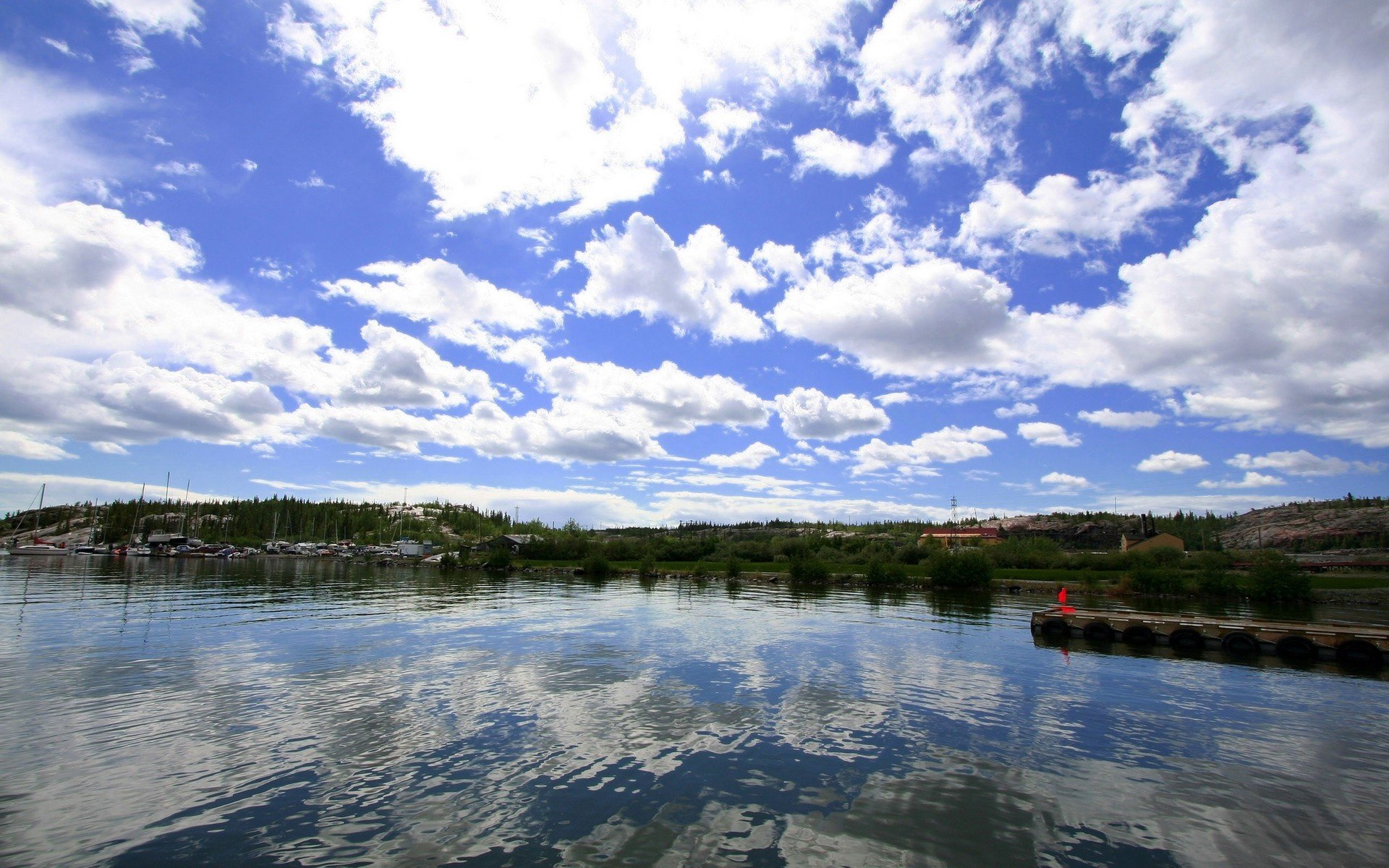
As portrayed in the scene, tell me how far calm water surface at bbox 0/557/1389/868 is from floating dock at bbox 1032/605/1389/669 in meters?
5.39

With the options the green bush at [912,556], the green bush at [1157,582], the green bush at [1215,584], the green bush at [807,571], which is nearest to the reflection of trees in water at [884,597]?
the green bush at [807,571]

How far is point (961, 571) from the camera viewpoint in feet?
315

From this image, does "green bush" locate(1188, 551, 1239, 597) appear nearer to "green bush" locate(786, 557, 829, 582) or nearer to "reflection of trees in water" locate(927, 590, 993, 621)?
"reflection of trees in water" locate(927, 590, 993, 621)

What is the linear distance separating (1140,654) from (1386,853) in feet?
97.0

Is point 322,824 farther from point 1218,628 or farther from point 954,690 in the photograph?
point 1218,628

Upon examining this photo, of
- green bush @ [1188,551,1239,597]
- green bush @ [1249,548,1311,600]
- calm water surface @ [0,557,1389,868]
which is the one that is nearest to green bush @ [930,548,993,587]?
green bush @ [1188,551,1239,597]

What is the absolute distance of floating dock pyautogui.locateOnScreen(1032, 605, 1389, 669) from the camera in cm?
3912

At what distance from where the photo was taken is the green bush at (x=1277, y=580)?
7362cm

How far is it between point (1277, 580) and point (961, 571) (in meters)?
34.8

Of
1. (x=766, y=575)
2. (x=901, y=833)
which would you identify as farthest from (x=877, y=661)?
(x=766, y=575)

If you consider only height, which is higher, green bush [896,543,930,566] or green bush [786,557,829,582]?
green bush [896,543,930,566]

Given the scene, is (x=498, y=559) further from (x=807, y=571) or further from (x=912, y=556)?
(x=912, y=556)

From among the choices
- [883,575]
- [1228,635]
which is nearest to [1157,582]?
[883,575]

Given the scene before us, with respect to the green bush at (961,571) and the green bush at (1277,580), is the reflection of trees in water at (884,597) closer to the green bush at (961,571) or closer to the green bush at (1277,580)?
the green bush at (961,571)
